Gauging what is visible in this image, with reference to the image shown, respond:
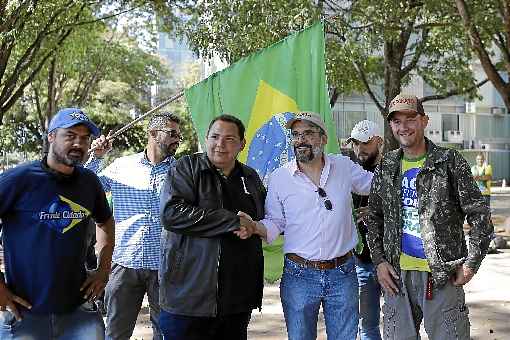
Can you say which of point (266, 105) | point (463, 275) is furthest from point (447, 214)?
point (266, 105)

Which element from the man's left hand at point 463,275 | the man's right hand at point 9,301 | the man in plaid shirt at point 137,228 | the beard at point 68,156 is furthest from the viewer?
the man in plaid shirt at point 137,228

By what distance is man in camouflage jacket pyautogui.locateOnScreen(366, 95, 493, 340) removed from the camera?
3.74 meters

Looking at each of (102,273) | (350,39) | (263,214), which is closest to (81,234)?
(102,273)

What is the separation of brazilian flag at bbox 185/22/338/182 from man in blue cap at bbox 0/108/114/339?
1.44 metres

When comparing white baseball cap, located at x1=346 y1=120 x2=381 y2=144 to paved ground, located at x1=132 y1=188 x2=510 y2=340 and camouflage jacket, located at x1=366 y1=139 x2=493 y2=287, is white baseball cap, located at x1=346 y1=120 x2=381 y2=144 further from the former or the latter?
paved ground, located at x1=132 y1=188 x2=510 y2=340

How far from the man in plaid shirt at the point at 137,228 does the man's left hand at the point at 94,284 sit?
1028 millimetres

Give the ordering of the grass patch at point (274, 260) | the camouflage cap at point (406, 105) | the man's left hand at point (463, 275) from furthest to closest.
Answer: the grass patch at point (274, 260), the camouflage cap at point (406, 105), the man's left hand at point (463, 275)

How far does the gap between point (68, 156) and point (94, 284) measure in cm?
76

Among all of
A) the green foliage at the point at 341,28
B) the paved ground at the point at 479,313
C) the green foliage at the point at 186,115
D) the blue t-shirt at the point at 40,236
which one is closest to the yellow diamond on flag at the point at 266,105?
the blue t-shirt at the point at 40,236

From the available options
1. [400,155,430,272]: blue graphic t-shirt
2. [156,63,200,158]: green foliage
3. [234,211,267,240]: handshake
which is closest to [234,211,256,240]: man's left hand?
[234,211,267,240]: handshake

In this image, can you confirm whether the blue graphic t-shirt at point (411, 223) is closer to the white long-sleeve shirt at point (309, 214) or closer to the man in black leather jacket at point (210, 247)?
the white long-sleeve shirt at point (309, 214)

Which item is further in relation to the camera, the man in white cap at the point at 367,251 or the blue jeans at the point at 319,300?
the man in white cap at the point at 367,251

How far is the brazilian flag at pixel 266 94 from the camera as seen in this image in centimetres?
496

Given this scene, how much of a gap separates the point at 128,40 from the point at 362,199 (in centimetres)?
2671
